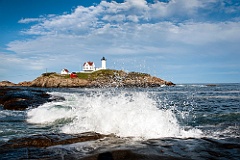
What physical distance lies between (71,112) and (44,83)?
105602 millimetres

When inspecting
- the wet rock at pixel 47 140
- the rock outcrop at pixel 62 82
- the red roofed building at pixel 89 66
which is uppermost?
the red roofed building at pixel 89 66

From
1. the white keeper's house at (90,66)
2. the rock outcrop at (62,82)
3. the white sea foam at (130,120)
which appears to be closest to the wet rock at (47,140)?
the white sea foam at (130,120)

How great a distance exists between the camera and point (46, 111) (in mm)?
16438

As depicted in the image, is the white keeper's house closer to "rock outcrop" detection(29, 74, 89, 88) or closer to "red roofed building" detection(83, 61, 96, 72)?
"red roofed building" detection(83, 61, 96, 72)

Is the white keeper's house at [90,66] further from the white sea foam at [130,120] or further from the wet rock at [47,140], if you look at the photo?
the wet rock at [47,140]

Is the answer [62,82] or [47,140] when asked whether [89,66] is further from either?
[47,140]

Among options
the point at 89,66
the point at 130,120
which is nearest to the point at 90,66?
the point at 89,66

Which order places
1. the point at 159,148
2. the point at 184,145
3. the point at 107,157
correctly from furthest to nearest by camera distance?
1. the point at 184,145
2. the point at 159,148
3. the point at 107,157

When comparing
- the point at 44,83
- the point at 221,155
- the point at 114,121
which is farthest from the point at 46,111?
the point at 44,83

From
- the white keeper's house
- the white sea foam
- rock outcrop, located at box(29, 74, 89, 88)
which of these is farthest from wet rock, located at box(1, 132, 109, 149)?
the white keeper's house

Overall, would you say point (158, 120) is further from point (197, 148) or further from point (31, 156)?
point (31, 156)

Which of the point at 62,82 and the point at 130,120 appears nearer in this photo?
the point at 130,120

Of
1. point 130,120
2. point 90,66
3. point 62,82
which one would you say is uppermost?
point 90,66

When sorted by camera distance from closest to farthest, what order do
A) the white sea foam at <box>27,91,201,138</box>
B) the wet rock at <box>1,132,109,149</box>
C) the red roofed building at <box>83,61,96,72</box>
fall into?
the wet rock at <box>1,132,109,149</box> → the white sea foam at <box>27,91,201,138</box> → the red roofed building at <box>83,61,96,72</box>
